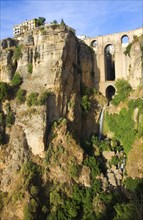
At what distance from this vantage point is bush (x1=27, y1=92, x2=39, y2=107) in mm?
39781

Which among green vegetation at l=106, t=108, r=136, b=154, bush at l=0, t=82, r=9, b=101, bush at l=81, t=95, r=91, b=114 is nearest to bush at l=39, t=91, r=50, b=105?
bush at l=0, t=82, r=9, b=101

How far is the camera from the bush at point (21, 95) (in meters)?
40.6

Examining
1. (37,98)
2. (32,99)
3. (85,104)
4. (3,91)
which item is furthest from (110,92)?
(3,91)

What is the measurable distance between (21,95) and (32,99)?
1507mm

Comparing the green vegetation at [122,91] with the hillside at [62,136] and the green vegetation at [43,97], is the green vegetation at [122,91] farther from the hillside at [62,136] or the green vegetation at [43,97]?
the green vegetation at [43,97]

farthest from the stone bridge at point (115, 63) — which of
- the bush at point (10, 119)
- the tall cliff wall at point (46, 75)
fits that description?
the bush at point (10, 119)

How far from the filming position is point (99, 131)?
44.3 metres

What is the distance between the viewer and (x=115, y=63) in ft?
154

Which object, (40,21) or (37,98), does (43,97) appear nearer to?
(37,98)

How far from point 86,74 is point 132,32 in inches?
299

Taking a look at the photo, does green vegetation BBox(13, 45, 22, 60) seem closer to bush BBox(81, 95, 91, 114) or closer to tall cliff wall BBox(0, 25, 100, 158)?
tall cliff wall BBox(0, 25, 100, 158)

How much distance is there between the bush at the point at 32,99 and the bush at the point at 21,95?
733 millimetres

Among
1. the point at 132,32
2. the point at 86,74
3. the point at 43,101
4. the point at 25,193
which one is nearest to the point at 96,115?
the point at 86,74

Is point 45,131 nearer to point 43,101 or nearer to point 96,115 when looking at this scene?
point 43,101
